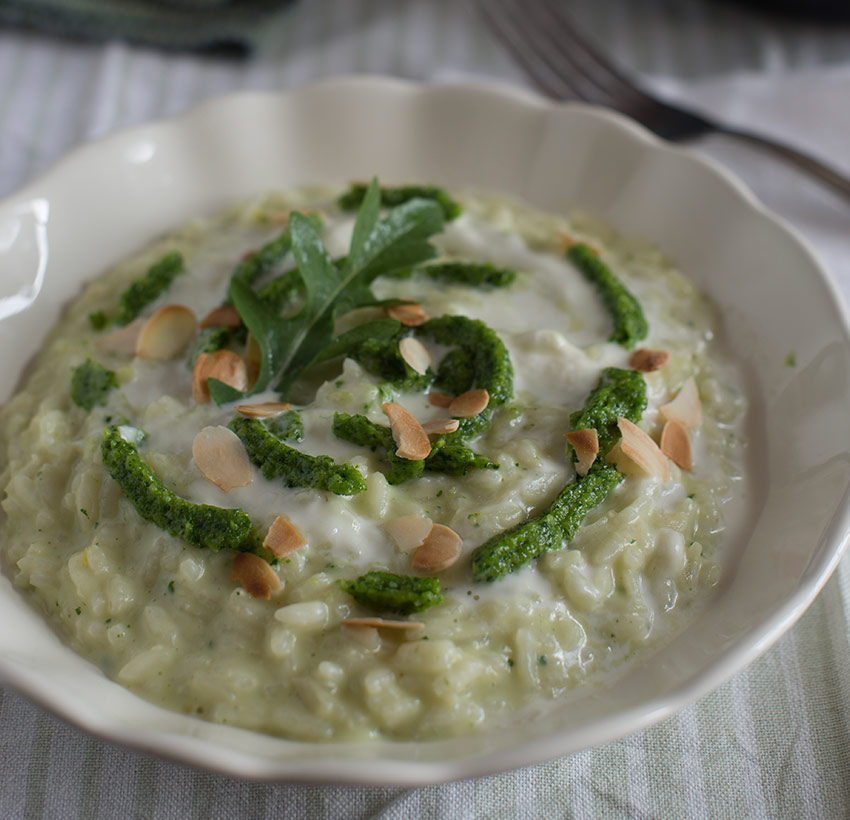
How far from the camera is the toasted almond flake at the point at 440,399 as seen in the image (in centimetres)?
334

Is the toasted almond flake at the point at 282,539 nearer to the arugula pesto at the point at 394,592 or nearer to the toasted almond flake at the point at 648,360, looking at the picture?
the arugula pesto at the point at 394,592

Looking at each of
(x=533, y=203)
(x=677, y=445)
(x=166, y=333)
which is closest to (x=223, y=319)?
(x=166, y=333)

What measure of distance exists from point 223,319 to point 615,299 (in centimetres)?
158

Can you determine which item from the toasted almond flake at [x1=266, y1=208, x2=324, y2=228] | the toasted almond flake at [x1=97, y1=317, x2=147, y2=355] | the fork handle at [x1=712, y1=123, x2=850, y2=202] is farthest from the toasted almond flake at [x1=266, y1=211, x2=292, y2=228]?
the fork handle at [x1=712, y1=123, x2=850, y2=202]

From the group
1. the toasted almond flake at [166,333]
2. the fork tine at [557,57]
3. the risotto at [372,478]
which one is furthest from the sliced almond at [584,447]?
the fork tine at [557,57]

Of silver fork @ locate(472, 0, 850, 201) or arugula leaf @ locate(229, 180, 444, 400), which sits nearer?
arugula leaf @ locate(229, 180, 444, 400)

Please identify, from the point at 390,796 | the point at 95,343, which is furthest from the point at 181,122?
the point at 390,796

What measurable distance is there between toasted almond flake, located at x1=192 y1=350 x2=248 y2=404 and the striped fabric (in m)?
1.20

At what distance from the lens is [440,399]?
3354 mm

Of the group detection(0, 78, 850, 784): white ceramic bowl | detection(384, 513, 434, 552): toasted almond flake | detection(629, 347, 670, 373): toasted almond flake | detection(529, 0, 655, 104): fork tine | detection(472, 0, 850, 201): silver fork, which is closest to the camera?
detection(0, 78, 850, 784): white ceramic bowl

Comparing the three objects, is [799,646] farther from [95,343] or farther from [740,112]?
[740,112]

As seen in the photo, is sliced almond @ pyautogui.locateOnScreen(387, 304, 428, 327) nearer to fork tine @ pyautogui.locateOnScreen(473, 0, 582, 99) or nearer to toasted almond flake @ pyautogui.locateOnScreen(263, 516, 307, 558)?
toasted almond flake @ pyautogui.locateOnScreen(263, 516, 307, 558)

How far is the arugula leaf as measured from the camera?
3510 millimetres

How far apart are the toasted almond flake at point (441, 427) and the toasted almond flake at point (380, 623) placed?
678 millimetres
